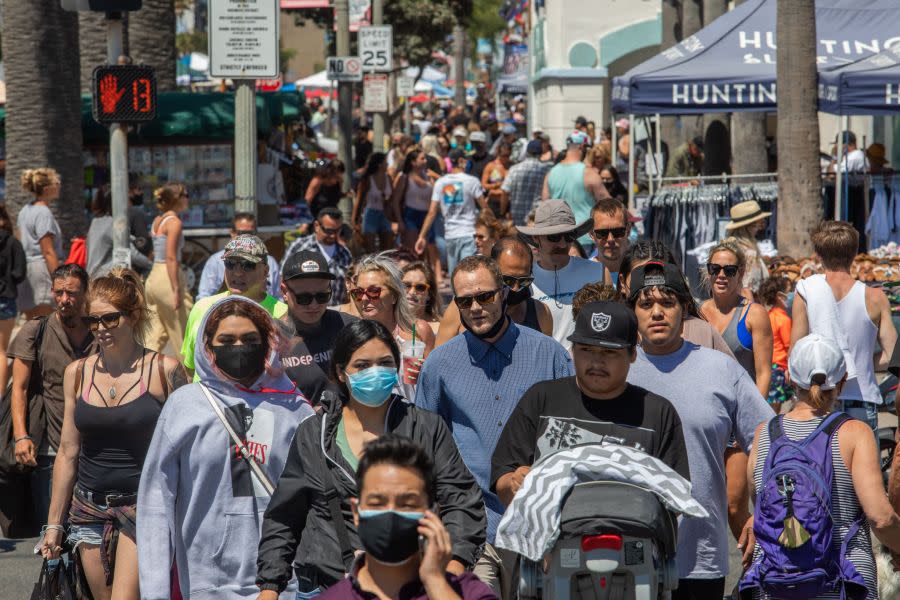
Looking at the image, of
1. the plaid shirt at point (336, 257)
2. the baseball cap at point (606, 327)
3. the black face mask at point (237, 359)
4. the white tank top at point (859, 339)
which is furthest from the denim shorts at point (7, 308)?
the baseball cap at point (606, 327)

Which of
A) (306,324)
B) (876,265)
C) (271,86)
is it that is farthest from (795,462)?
(271,86)

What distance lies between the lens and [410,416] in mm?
4512

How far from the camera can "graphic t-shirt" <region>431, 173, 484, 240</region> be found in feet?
53.0

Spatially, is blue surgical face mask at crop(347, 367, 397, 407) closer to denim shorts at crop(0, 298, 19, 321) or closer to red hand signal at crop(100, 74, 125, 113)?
red hand signal at crop(100, 74, 125, 113)

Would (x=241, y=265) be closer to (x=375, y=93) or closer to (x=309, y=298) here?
(x=309, y=298)

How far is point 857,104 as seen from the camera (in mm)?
13633

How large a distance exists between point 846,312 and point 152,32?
13986mm

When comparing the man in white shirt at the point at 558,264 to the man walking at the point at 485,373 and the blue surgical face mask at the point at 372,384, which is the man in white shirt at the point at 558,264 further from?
the blue surgical face mask at the point at 372,384

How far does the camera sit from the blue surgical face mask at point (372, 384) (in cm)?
443

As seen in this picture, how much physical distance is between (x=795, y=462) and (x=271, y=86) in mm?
39870

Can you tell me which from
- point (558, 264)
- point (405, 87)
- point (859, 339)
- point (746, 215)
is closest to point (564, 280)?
point (558, 264)

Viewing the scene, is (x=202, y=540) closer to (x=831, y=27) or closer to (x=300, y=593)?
(x=300, y=593)

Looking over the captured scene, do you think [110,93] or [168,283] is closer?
[110,93]

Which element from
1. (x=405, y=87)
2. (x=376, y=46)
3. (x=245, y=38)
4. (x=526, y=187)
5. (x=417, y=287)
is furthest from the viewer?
(x=405, y=87)
